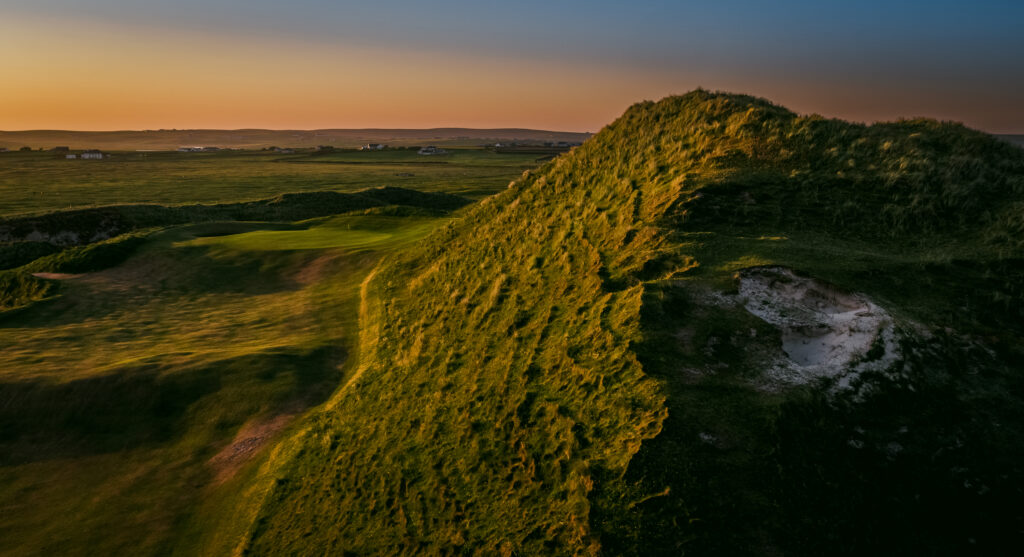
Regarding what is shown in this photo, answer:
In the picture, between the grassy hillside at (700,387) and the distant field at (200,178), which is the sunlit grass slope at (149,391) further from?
the distant field at (200,178)

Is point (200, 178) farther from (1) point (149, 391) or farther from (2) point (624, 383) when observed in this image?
(2) point (624, 383)

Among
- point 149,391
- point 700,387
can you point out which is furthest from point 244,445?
point 700,387

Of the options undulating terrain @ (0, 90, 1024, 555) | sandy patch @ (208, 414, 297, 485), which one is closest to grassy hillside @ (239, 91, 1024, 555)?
undulating terrain @ (0, 90, 1024, 555)

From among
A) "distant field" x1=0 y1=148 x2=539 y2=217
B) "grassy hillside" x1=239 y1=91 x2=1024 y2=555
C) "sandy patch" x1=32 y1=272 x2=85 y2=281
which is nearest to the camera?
"grassy hillside" x1=239 y1=91 x2=1024 y2=555

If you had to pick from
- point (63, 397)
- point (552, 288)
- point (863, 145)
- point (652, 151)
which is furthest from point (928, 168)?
point (63, 397)

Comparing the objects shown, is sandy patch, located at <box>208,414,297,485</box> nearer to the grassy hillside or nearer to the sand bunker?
the grassy hillside

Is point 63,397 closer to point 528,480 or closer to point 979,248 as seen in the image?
point 528,480
